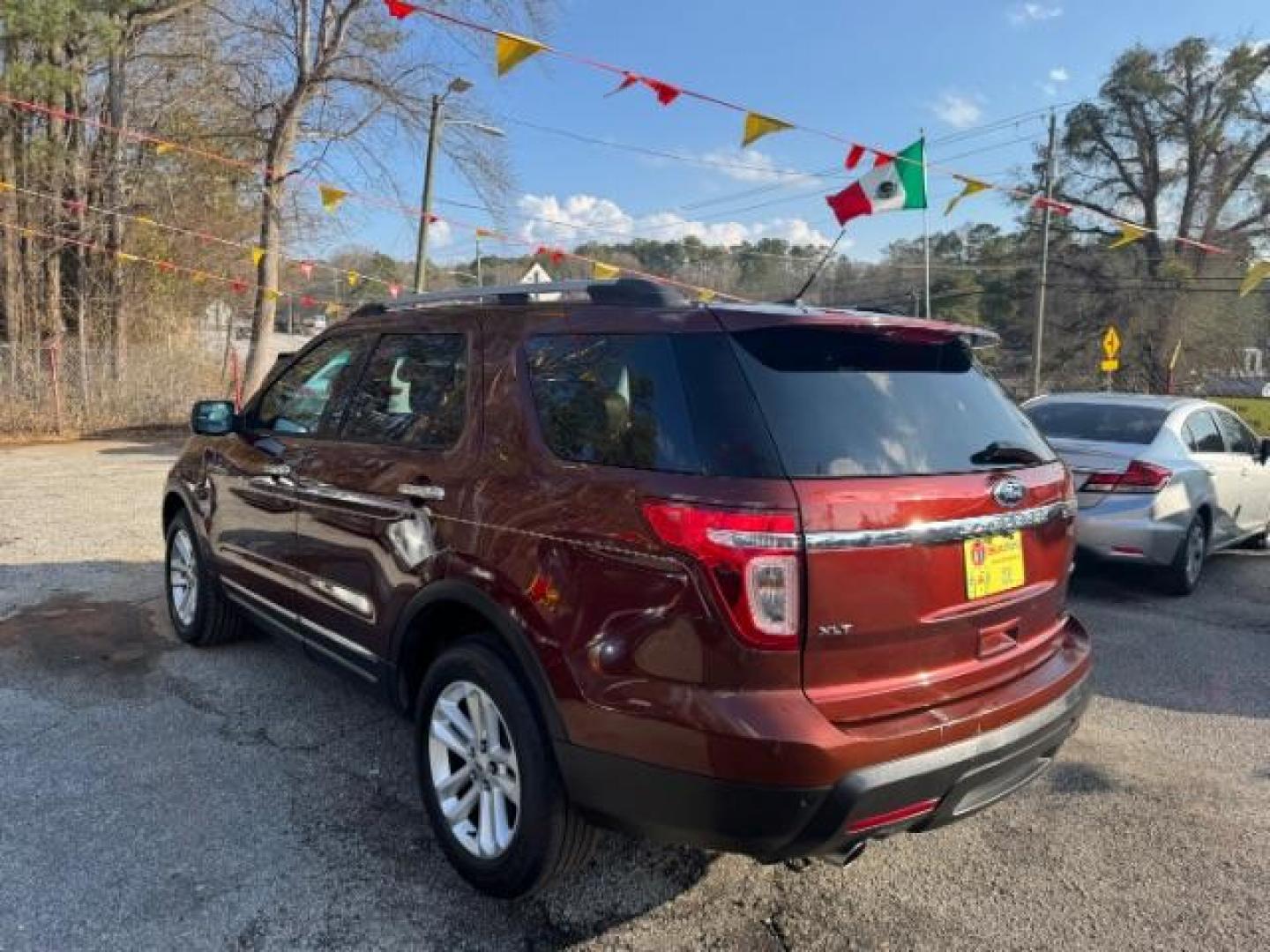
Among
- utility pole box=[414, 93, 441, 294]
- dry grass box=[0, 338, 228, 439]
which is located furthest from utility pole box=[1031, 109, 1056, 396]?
dry grass box=[0, 338, 228, 439]

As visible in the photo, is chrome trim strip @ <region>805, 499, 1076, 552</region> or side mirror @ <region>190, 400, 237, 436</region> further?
side mirror @ <region>190, 400, 237, 436</region>

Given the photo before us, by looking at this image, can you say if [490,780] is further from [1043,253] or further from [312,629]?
[1043,253]

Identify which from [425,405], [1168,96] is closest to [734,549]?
[425,405]

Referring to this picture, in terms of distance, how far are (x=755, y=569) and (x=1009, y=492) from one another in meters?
0.92

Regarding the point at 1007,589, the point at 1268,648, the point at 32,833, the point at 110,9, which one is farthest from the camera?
the point at 110,9

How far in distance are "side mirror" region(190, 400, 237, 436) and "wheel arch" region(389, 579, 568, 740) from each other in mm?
1879

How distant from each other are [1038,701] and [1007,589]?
13.8 inches

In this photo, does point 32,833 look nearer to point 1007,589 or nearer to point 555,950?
point 555,950

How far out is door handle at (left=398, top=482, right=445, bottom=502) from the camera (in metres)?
2.97

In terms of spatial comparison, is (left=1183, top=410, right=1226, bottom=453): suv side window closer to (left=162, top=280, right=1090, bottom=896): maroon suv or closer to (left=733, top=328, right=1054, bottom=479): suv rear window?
(left=162, top=280, right=1090, bottom=896): maroon suv

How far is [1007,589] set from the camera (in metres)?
2.66

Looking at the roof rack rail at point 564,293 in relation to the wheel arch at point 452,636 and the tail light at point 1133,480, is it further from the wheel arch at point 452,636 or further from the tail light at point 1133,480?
the tail light at point 1133,480

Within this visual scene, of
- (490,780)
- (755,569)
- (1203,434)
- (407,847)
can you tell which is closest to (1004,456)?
(755,569)

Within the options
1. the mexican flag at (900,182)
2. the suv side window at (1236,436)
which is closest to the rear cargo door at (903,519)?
the suv side window at (1236,436)
